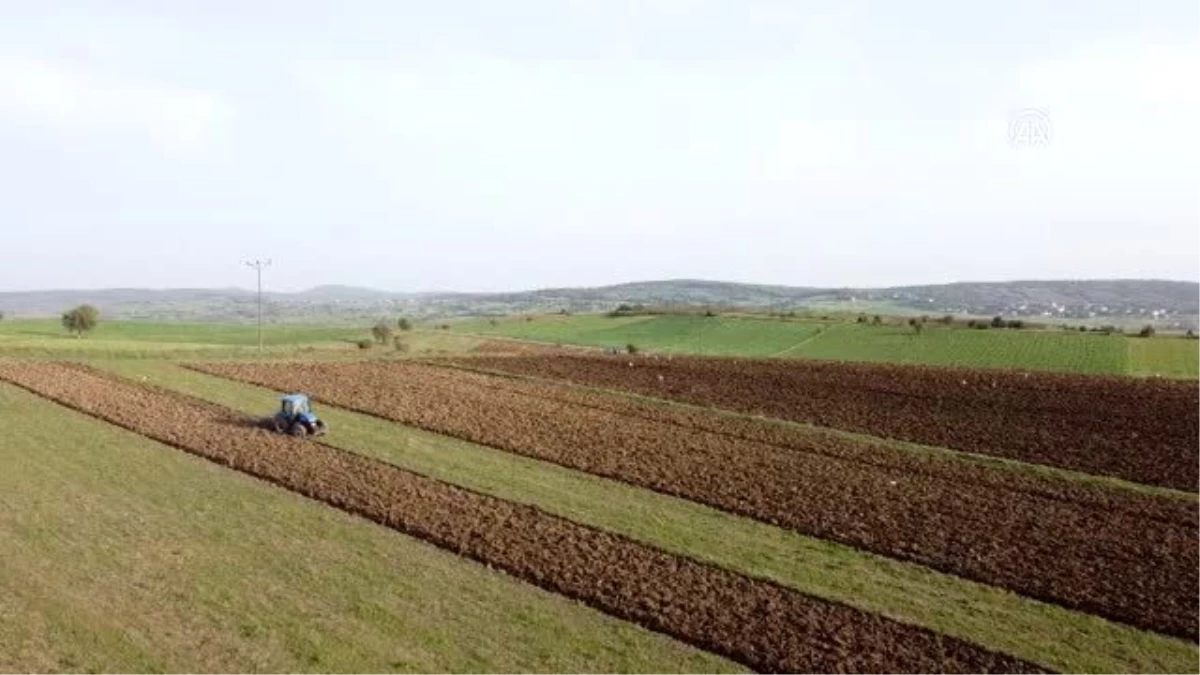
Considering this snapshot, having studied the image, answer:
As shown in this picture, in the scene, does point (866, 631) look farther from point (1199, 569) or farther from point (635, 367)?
point (635, 367)

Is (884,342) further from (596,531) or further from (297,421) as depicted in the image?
(596,531)

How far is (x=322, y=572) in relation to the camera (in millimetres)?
20672

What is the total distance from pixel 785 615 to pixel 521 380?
145ft

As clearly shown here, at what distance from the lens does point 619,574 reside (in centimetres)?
2094

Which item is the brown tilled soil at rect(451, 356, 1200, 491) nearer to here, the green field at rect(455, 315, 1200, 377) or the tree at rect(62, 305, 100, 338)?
the green field at rect(455, 315, 1200, 377)

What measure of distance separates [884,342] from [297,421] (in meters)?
67.9

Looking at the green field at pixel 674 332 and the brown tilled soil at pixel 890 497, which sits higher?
the green field at pixel 674 332

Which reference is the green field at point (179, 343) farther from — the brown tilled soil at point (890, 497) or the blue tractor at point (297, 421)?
the blue tractor at point (297, 421)

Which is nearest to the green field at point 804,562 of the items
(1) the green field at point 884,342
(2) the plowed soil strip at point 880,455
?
(2) the plowed soil strip at point 880,455

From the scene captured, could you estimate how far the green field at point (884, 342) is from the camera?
75312 millimetres

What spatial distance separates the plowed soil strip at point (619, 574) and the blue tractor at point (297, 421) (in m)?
1.64

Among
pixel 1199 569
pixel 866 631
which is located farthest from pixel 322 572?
pixel 1199 569

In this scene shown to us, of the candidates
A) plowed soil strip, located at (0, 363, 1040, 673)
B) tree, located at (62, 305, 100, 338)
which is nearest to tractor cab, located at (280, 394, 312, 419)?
plowed soil strip, located at (0, 363, 1040, 673)

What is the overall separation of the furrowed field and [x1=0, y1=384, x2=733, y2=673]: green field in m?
0.08
